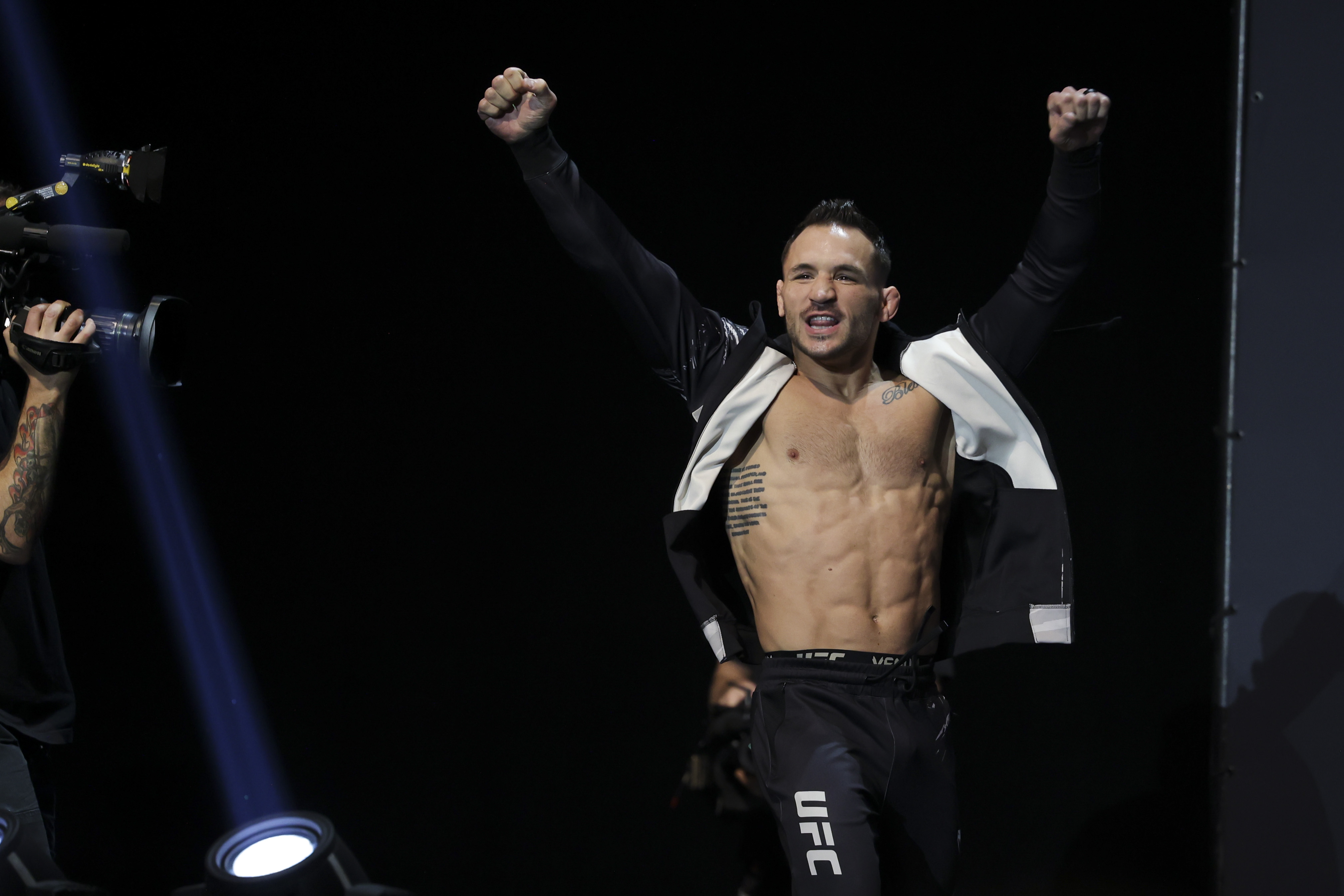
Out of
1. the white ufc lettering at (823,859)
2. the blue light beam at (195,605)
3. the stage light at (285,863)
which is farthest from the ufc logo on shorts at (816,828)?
the blue light beam at (195,605)

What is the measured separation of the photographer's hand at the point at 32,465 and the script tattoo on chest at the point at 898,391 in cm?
160

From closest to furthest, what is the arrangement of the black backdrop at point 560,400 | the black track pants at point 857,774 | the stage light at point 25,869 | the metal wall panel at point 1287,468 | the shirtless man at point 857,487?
the stage light at point 25,869 → the black track pants at point 857,774 → the shirtless man at point 857,487 → the metal wall panel at point 1287,468 → the black backdrop at point 560,400

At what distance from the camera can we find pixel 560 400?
3.30 metres

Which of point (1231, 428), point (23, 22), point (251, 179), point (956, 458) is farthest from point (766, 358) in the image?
point (23, 22)

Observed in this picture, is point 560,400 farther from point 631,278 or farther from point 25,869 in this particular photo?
point 25,869

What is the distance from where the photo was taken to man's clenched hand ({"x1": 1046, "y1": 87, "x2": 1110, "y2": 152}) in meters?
1.98

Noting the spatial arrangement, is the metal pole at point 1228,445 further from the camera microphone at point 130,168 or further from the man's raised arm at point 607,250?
the camera microphone at point 130,168

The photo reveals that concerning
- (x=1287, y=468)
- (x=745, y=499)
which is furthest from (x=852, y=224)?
(x=1287, y=468)

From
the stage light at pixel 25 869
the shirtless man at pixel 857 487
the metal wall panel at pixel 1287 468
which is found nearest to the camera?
the stage light at pixel 25 869

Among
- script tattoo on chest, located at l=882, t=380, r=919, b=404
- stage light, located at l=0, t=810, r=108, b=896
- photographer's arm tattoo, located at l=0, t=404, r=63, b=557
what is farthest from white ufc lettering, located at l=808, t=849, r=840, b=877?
photographer's arm tattoo, located at l=0, t=404, r=63, b=557

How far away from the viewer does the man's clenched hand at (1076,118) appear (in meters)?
1.98

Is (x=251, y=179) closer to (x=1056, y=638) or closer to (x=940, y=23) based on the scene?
(x=940, y=23)

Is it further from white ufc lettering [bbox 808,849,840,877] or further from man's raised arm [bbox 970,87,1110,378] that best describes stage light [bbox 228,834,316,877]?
man's raised arm [bbox 970,87,1110,378]

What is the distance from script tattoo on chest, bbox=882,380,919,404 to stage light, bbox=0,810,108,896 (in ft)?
5.60
